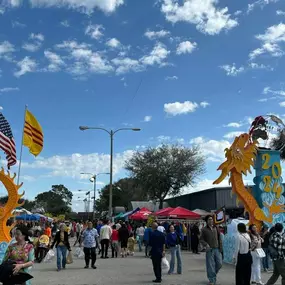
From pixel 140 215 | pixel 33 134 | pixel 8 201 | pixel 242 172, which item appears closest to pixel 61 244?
pixel 8 201

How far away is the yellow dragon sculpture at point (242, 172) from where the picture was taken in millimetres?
15742

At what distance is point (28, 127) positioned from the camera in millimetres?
18812

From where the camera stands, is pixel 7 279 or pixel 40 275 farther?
pixel 40 275

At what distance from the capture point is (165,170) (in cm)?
4916

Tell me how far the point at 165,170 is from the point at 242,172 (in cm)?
3323

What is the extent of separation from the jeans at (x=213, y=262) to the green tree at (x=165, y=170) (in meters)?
37.8

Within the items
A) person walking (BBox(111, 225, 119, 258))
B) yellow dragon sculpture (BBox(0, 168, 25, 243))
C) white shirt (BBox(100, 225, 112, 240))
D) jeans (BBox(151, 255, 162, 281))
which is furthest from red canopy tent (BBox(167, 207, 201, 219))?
jeans (BBox(151, 255, 162, 281))

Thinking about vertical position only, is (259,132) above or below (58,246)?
above

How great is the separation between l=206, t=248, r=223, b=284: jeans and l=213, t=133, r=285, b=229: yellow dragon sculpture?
203 inches

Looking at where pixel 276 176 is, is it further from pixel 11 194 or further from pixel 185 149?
pixel 185 149

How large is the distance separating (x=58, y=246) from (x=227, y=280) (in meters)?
5.75

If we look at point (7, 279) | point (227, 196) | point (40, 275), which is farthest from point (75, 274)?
point (227, 196)

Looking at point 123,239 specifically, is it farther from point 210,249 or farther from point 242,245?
point 242,245

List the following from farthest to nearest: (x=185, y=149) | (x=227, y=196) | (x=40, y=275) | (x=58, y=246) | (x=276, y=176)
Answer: (x=185, y=149) < (x=227, y=196) < (x=276, y=176) < (x=58, y=246) < (x=40, y=275)
